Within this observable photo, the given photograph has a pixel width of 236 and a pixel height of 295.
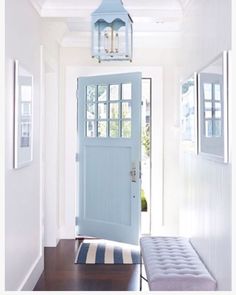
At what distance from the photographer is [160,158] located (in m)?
6.00

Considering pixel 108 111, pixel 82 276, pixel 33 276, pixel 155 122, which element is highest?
pixel 108 111

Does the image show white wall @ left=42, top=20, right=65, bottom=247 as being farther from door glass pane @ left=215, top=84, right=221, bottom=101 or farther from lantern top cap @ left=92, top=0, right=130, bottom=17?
door glass pane @ left=215, top=84, right=221, bottom=101

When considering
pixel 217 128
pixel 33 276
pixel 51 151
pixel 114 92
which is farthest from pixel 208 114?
pixel 51 151

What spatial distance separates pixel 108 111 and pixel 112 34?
10.5 ft

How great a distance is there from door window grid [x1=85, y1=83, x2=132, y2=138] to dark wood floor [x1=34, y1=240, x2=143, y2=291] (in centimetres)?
163

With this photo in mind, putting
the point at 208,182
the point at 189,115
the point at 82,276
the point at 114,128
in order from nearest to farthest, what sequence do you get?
the point at 208,182, the point at 189,115, the point at 82,276, the point at 114,128

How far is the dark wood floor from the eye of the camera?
13.5 feet

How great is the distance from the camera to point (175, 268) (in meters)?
3.06

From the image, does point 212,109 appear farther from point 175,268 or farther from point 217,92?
point 175,268

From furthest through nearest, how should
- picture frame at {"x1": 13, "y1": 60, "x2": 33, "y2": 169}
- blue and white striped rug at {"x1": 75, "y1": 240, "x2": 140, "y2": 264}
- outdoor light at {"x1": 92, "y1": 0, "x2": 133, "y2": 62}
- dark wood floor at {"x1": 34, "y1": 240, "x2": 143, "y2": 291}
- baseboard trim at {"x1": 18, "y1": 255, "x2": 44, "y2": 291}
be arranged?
1. blue and white striped rug at {"x1": 75, "y1": 240, "x2": 140, "y2": 264}
2. dark wood floor at {"x1": 34, "y1": 240, "x2": 143, "y2": 291}
3. baseboard trim at {"x1": 18, "y1": 255, "x2": 44, "y2": 291}
4. picture frame at {"x1": 13, "y1": 60, "x2": 33, "y2": 169}
5. outdoor light at {"x1": 92, "y1": 0, "x2": 133, "y2": 62}

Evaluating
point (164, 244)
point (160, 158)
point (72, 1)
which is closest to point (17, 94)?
point (72, 1)

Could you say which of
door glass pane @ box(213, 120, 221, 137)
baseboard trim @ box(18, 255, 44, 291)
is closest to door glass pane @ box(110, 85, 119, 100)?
baseboard trim @ box(18, 255, 44, 291)

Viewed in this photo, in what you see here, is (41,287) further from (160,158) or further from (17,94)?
(160,158)

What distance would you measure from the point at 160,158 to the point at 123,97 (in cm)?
94
